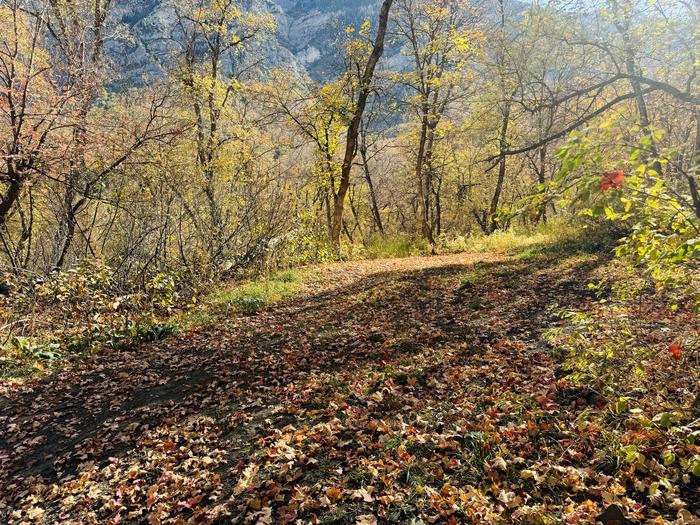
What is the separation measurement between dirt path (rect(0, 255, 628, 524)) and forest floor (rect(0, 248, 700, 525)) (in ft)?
0.06

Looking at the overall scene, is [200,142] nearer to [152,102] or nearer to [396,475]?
[152,102]

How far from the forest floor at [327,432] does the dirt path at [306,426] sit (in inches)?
0.7

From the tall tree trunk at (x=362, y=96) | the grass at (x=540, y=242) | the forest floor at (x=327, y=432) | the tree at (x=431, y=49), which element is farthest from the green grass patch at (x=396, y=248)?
the forest floor at (x=327, y=432)

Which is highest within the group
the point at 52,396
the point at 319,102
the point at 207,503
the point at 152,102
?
the point at 319,102

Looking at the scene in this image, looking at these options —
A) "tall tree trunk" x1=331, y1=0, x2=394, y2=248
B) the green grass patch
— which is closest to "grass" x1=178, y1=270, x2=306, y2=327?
"tall tree trunk" x1=331, y1=0, x2=394, y2=248

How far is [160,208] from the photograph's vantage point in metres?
9.62

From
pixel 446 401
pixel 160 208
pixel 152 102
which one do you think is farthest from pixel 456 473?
pixel 152 102

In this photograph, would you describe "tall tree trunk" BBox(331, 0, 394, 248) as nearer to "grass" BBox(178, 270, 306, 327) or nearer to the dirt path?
"grass" BBox(178, 270, 306, 327)

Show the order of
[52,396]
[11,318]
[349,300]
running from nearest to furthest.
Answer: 1. [52,396]
2. [11,318]
3. [349,300]

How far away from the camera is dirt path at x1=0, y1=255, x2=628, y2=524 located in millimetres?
3412

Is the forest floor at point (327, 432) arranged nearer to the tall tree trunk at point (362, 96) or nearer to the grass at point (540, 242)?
the grass at point (540, 242)

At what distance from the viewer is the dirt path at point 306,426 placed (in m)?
3.41

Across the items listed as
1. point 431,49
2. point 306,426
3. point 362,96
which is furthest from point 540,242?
point 306,426

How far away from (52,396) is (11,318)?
233cm
